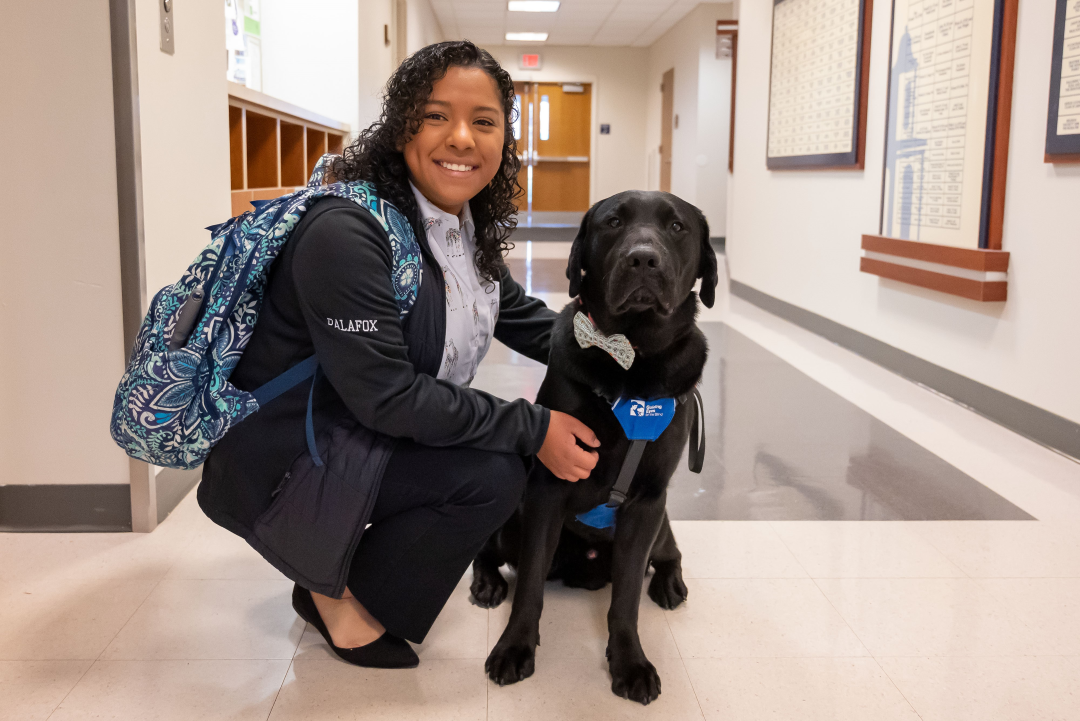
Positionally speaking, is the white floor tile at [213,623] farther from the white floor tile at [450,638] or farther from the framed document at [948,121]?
the framed document at [948,121]

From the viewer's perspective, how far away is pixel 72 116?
1.85 metres

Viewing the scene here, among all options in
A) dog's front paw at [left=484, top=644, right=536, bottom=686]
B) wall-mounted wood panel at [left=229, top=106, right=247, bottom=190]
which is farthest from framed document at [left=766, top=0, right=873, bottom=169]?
dog's front paw at [left=484, top=644, right=536, bottom=686]

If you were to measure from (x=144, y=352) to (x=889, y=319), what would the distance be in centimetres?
355

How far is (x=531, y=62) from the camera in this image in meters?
13.6

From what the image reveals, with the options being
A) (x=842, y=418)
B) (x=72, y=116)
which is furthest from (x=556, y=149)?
(x=72, y=116)

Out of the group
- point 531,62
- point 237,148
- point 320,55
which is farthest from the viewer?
point 531,62

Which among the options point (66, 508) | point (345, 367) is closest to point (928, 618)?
point (345, 367)

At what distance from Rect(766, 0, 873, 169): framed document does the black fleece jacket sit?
3.60 metres

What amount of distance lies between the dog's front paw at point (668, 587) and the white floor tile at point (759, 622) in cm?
2

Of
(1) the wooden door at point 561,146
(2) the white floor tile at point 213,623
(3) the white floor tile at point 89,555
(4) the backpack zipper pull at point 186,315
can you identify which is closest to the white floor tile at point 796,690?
(2) the white floor tile at point 213,623

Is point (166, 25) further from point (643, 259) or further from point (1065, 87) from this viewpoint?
point (1065, 87)

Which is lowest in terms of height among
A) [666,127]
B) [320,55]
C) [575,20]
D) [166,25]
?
[166,25]

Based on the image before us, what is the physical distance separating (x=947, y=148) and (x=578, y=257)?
257 cm

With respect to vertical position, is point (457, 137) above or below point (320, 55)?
below
